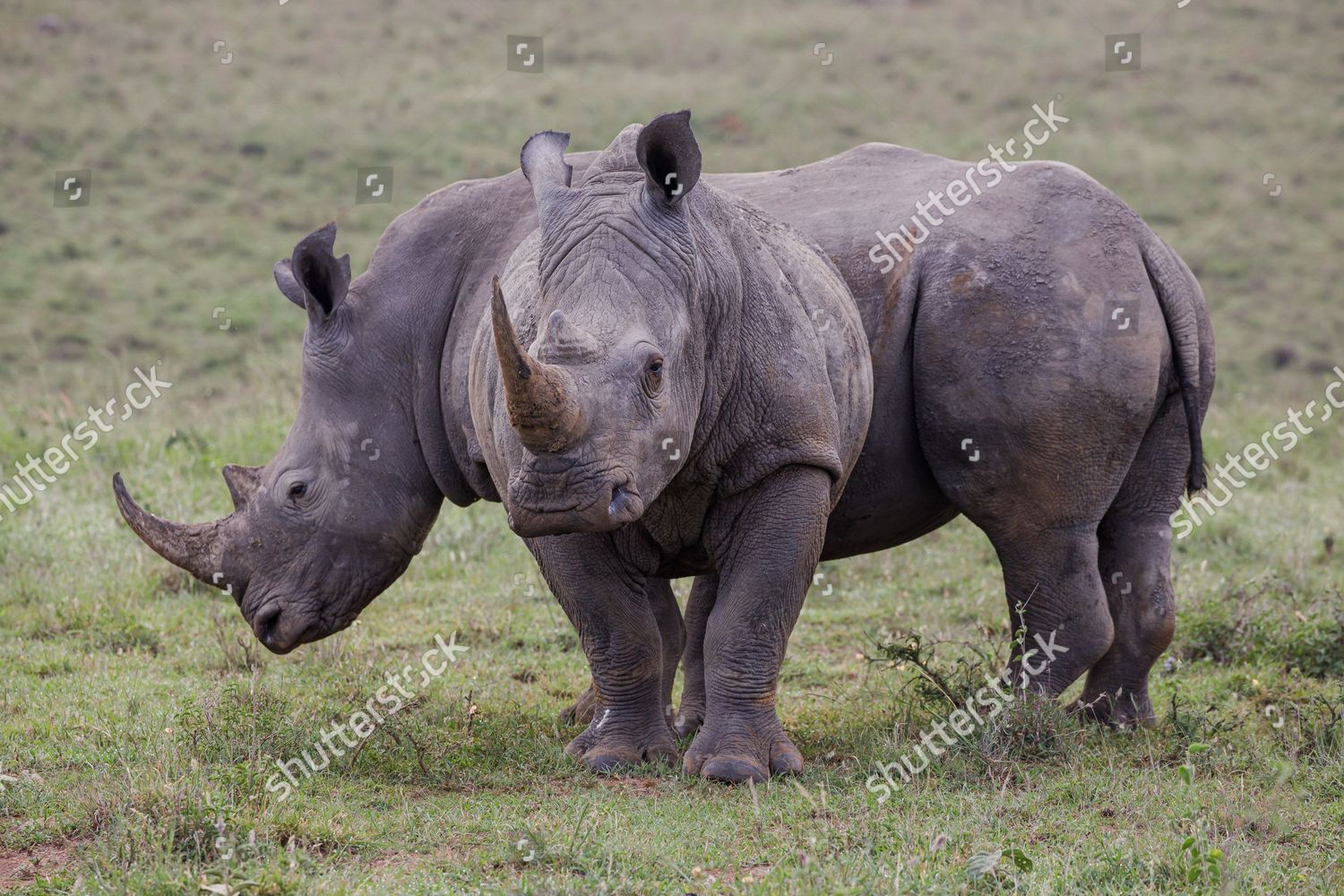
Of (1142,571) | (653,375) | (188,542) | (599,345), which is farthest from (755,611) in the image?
(188,542)

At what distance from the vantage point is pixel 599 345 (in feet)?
16.1

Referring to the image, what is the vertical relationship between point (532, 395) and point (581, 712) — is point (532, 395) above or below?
above

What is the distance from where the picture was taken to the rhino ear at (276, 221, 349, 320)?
255 inches

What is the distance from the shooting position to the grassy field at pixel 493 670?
4727 millimetres

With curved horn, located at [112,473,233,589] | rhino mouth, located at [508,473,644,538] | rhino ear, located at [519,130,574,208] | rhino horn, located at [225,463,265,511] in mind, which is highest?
rhino ear, located at [519,130,574,208]

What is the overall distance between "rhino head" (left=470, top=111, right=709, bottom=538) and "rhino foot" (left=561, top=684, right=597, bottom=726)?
170 cm

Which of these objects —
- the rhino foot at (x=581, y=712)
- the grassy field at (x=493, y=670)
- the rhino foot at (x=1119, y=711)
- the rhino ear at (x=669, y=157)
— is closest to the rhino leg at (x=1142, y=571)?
the rhino foot at (x=1119, y=711)

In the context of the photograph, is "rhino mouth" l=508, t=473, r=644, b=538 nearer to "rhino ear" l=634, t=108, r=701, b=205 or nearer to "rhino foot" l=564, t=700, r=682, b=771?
"rhino ear" l=634, t=108, r=701, b=205

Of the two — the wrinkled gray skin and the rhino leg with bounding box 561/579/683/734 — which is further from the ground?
the wrinkled gray skin

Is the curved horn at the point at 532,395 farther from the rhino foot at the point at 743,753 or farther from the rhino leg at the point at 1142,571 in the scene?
the rhino leg at the point at 1142,571

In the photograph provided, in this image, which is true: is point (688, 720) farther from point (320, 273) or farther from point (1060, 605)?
point (320, 273)

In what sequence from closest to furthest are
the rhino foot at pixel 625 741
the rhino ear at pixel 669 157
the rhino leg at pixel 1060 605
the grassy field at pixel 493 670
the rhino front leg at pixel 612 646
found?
1. the grassy field at pixel 493 670
2. the rhino ear at pixel 669 157
3. the rhino front leg at pixel 612 646
4. the rhino foot at pixel 625 741
5. the rhino leg at pixel 1060 605

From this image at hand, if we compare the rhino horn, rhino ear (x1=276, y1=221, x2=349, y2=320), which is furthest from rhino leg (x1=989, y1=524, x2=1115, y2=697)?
the rhino horn

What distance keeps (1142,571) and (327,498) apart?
339cm
